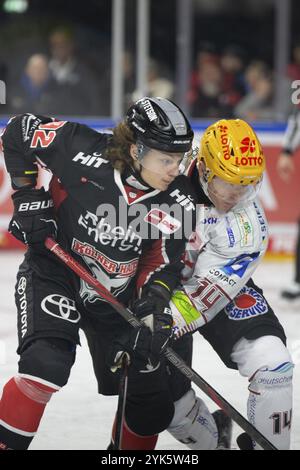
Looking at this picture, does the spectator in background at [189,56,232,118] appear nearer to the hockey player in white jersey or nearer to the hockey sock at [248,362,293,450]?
the hockey player in white jersey

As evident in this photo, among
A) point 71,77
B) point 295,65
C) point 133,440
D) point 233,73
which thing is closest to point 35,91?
point 71,77

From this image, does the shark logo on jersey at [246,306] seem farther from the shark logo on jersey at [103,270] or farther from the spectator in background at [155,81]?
the spectator in background at [155,81]

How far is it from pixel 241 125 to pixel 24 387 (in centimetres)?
100

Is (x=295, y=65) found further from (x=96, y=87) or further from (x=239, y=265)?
(x=239, y=265)

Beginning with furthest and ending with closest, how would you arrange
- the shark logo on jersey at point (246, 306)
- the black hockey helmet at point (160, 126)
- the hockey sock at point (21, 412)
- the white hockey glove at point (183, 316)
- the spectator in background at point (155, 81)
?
the spectator in background at point (155, 81), the shark logo on jersey at point (246, 306), the white hockey glove at point (183, 316), the black hockey helmet at point (160, 126), the hockey sock at point (21, 412)

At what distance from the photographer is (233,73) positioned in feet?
26.4

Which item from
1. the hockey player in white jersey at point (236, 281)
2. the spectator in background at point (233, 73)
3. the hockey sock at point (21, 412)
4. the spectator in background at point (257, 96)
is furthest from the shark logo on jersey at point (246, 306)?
the spectator in background at point (233, 73)

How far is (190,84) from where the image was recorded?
7.98 meters

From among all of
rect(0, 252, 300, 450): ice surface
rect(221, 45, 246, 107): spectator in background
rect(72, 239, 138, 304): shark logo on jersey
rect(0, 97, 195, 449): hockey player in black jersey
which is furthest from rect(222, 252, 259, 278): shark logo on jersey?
rect(221, 45, 246, 107): spectator in background

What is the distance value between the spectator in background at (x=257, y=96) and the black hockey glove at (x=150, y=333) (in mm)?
4892

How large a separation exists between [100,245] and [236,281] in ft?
1.34

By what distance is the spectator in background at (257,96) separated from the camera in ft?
25.8
